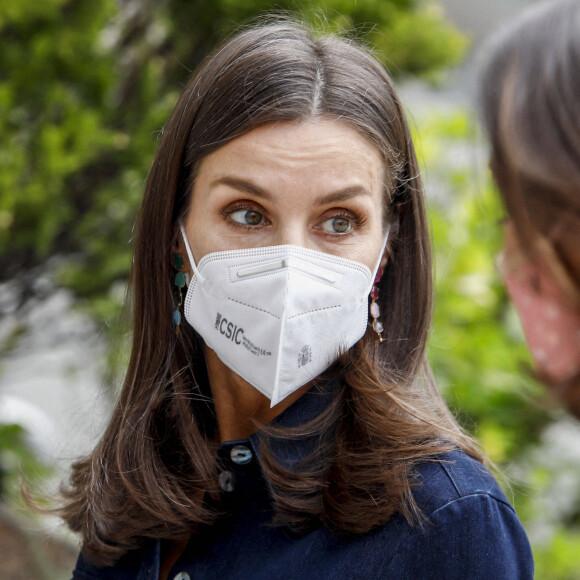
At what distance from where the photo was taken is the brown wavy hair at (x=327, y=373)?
1.88m

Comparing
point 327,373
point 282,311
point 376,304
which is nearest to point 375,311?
point 376,304

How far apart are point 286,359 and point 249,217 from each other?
1.21 feet

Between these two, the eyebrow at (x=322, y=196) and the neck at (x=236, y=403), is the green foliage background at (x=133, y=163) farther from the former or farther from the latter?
the eyebrow at (x=322, y=196)

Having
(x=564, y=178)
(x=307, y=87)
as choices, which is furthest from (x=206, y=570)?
(x=564, y=178)

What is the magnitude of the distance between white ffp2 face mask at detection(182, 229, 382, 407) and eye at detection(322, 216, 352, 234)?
76 mm

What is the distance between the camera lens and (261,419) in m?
2.12

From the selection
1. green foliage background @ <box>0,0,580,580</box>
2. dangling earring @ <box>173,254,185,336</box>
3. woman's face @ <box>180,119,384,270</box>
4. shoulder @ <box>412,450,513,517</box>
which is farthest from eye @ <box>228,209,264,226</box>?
green foliage background @ <box>0,0,580,580</box>

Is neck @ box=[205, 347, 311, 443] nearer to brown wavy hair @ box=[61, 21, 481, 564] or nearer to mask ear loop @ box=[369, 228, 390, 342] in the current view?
brown wavy hair @ box=[61, 21, 481, 564]

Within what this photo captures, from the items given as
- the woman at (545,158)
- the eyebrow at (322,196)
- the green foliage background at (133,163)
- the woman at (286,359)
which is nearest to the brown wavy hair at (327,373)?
the woman at (286,359)

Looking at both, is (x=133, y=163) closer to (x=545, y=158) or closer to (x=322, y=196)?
(x=322, y=196)

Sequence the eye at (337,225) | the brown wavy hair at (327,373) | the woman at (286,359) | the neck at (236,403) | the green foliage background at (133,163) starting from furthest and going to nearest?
the green foliage background at (133,163), the neck at (236,403), the eye at (337,225), the brown wavy hair at (327,373), the woman at (286,359)

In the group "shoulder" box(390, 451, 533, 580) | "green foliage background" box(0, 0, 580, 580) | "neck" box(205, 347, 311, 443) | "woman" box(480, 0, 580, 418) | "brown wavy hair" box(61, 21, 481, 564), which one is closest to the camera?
"woman" box(480, 0, 580, 418)

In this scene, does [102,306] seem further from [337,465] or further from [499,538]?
[499,538]

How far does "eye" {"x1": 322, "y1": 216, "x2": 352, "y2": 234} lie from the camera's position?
2.01m
